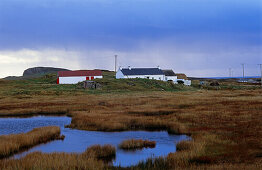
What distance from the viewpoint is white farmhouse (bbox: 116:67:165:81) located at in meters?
113

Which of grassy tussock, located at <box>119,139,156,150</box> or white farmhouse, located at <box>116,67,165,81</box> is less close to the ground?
white farmhouse, located at <box>116,67,165,81</box>

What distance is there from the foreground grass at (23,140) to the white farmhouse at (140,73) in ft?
295

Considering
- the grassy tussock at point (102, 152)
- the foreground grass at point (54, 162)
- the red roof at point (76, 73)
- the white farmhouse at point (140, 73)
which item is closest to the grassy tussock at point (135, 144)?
the grassy tussock at point (102, 152)

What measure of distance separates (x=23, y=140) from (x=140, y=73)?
A: 9620 centimetres

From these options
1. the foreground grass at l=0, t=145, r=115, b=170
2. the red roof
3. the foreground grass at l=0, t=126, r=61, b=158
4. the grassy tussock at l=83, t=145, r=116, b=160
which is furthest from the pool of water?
the red roof

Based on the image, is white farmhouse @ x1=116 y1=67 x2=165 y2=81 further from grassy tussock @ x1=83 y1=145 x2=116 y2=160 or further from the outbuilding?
grassy tussock @ x1=83 y1=145 x2=116 y2=160

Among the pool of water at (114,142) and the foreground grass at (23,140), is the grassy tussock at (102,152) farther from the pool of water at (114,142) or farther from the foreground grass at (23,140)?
the foreground grass at (23,140)

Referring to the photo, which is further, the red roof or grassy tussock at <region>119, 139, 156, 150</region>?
the red roof

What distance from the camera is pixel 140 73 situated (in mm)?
114062

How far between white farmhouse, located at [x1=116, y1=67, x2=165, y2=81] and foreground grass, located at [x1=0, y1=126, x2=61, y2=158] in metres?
89.8

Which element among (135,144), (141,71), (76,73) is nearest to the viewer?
(135,144)

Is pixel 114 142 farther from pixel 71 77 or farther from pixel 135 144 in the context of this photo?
pixel 71 77

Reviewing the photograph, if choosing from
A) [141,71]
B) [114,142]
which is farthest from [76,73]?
[114,142]

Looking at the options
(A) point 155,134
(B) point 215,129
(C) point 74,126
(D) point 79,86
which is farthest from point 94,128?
(D) point 79,86
